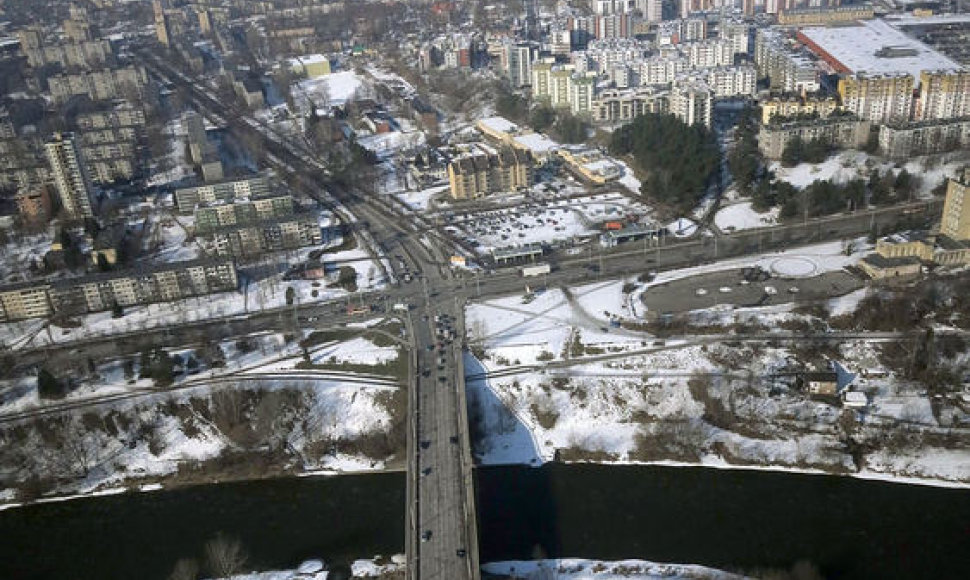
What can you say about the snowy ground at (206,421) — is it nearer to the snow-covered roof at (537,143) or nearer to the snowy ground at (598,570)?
the snowy ground at (598,570)

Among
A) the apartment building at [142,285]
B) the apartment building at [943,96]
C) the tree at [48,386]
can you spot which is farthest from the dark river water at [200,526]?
the apartment building at [943,96]

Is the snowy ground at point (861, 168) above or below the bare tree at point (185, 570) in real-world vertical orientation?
above

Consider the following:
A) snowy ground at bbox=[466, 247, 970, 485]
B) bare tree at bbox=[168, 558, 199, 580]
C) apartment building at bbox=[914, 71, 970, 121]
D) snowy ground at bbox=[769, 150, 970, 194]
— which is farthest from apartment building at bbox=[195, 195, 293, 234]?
apartment building at bbox=[914, 71, 970, 121]

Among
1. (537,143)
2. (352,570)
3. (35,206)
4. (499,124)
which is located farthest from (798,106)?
(35,206)

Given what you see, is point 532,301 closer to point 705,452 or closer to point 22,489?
point 705,452

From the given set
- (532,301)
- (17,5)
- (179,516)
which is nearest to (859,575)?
(532,301)

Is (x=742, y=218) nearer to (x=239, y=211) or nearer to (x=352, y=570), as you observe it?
(x=239, y=211)

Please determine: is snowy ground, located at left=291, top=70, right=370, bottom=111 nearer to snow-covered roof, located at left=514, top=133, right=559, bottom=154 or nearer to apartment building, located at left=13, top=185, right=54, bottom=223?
snow-covered roof, located at left=514, top=133, right=559, bottom=154
